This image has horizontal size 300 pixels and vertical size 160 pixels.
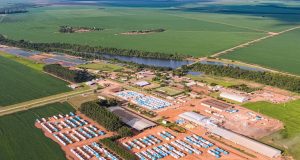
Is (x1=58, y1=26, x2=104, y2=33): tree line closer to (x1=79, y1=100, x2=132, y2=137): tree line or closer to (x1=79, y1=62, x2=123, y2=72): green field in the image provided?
(x1=79, y1=62, x2=123, y2=72): green field

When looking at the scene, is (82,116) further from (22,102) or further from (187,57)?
(187,57)

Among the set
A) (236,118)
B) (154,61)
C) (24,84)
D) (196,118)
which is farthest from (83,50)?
(236,118)

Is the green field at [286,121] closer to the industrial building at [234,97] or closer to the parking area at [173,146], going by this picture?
the industrial building at [234,97]

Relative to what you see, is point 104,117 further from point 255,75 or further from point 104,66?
point 255,75

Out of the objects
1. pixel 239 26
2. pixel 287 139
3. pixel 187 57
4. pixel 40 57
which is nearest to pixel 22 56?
pixel 40 57

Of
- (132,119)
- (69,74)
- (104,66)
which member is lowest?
(104,66)

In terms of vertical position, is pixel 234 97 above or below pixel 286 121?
above

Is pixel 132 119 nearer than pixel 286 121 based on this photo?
No

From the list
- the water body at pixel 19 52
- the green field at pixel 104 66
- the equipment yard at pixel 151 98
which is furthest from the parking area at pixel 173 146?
the water body at pixel 19 52
